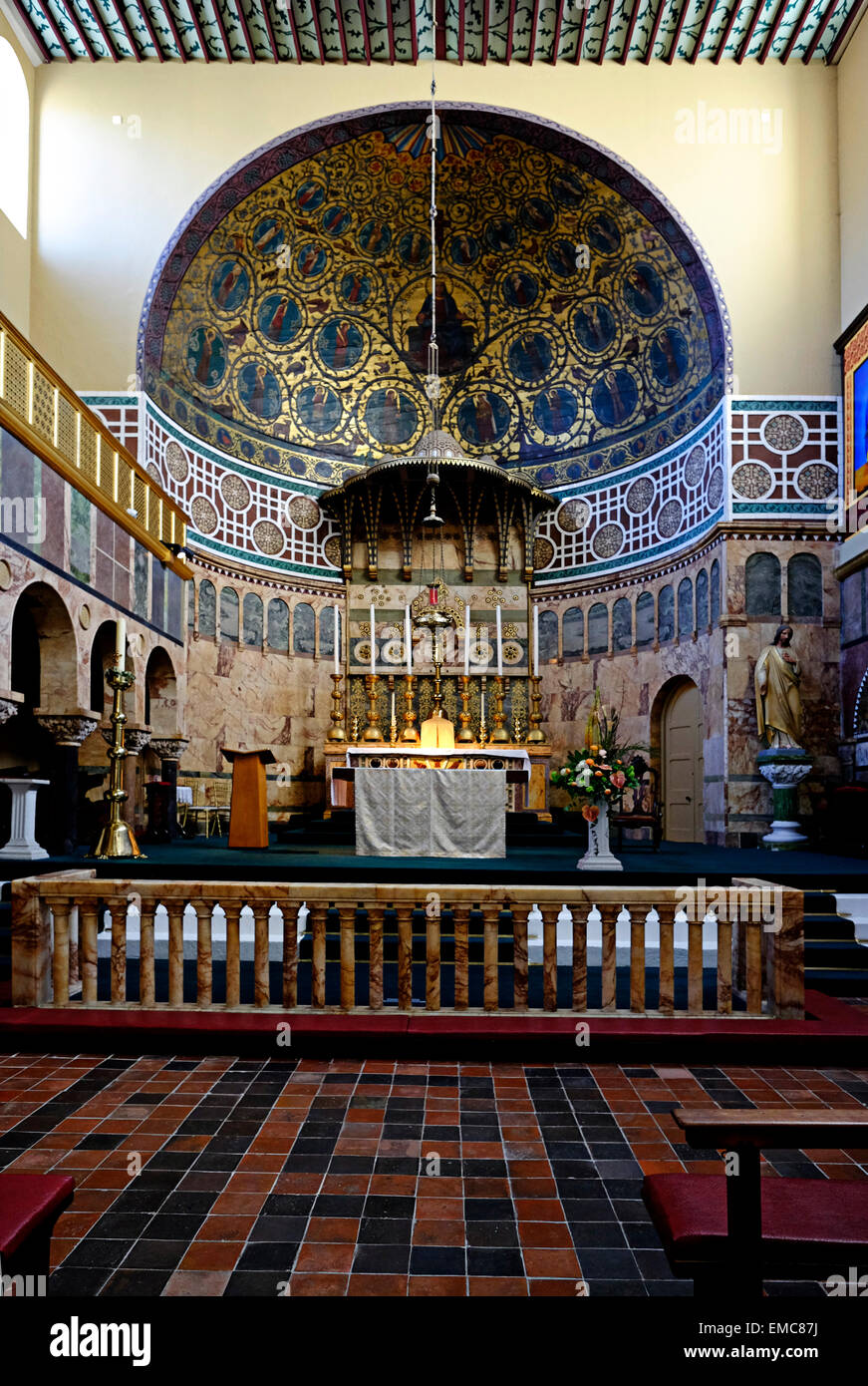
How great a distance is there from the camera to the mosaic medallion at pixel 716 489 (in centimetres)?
1328

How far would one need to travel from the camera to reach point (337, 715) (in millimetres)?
14961

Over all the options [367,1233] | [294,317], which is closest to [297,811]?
[294,317]

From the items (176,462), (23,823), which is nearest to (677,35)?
(176,462)

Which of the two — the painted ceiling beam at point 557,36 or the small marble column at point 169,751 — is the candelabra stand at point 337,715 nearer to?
the small marble column at point 169,751

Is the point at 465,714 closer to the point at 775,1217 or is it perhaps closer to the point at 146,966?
the point at 146,966

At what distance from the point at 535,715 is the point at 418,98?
9524 mm

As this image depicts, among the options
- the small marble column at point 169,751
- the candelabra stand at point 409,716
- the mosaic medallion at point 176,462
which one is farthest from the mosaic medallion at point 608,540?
the small marble column at point 169,751

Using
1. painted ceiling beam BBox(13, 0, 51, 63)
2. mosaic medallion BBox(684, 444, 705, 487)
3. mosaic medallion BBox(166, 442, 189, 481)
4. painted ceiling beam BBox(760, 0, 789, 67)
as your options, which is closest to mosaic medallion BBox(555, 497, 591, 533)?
mosaic medallion BBox(684, 444, 705, 487)

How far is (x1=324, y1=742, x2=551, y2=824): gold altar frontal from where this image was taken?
40.3ft

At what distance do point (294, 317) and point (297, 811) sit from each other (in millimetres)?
8525

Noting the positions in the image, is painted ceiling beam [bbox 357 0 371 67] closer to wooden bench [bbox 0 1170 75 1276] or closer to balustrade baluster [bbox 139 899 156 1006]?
balustrade baluster [bbox 139 899 156 1006]

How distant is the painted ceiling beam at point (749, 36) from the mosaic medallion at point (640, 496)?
19.9ft

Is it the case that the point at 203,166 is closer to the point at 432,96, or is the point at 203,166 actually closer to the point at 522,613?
the point at 432,96

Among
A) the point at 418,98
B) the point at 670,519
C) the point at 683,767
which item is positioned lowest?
the point at 683,767
